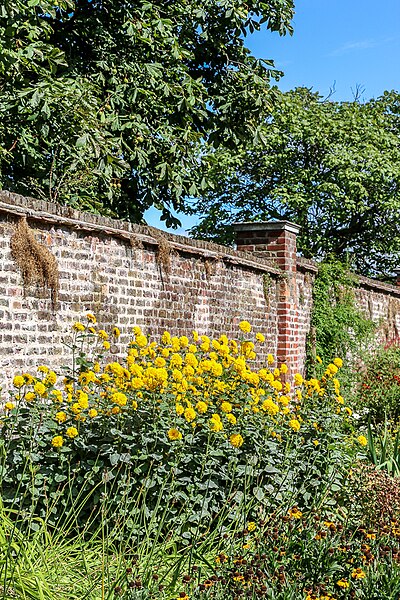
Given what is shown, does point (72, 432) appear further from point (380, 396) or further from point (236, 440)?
point (380, 396)

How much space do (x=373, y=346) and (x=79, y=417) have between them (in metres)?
10.1

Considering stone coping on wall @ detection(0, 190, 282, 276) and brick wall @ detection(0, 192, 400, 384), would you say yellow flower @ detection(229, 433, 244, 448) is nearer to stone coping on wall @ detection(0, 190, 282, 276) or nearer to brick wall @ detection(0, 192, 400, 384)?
brick wall @ detection(0, 192, 400, 384)

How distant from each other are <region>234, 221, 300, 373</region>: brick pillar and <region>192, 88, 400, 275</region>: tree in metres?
12.8

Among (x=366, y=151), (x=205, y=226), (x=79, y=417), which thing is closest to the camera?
(x=79, y=417)

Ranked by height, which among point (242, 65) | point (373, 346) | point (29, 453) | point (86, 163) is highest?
point (242, 65)

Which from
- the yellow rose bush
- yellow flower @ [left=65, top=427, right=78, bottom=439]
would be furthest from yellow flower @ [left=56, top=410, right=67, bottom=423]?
yellow flower @ [left=65, top=427, right=78, bottom=439]

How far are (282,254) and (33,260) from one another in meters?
4.99

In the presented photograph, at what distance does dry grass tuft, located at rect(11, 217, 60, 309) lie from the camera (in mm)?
5777

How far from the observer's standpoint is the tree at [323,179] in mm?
23531

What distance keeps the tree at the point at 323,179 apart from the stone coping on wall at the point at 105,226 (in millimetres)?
14394

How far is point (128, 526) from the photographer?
4.45 metres

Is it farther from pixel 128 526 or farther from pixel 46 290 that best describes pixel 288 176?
pixel 128 526

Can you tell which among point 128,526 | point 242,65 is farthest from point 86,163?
point 128,526

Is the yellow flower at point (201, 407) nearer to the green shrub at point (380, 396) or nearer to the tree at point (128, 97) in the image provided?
the tree at point (128, 97)
